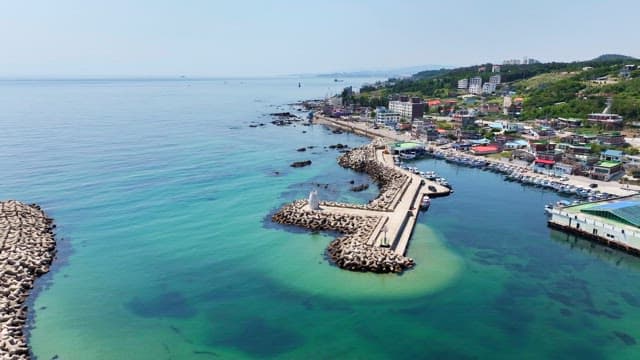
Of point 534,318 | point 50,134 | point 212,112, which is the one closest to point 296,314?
point 534,318

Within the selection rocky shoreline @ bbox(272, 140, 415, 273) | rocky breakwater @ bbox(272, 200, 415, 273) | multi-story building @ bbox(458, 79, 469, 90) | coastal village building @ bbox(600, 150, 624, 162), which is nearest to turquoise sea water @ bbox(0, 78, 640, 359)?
rocky breakwater @ bbox(272, 200, 415, 273)

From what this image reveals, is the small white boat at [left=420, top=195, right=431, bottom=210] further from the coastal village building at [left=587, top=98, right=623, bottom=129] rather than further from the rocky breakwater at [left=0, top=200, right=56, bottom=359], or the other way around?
the coastal village building at [left=587, top=98, right=623, bottom=129]

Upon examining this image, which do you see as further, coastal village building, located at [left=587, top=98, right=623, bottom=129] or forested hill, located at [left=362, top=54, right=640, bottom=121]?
forested hill, located at [left=362, top=54, right=640, bottom=121]

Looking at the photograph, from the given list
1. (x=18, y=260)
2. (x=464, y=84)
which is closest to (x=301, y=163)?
(x=18, y=260)

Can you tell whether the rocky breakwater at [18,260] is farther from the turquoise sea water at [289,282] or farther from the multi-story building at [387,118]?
the multi-story building at [387,118]

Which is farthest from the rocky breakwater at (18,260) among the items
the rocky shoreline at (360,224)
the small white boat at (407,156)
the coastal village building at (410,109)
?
the coastal village building at (410,109)

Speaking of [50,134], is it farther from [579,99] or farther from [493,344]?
[579,99]
